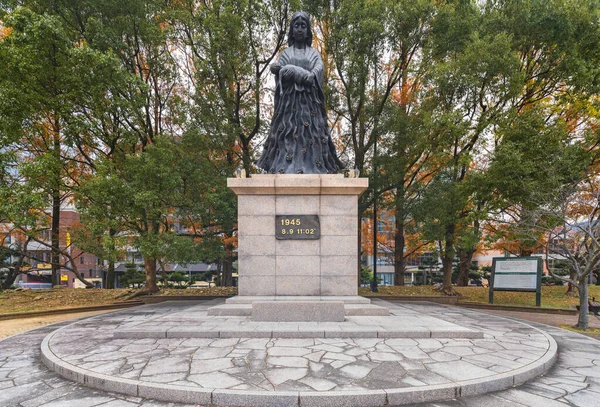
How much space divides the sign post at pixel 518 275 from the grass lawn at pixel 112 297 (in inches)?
61.7

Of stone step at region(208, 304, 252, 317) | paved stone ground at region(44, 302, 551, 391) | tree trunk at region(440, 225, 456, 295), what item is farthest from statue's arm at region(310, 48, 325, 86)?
tree trunk at region(440, 225, 456, 295)

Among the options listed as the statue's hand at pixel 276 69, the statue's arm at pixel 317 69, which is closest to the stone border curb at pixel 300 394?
the statue's arm at pixel 317 69

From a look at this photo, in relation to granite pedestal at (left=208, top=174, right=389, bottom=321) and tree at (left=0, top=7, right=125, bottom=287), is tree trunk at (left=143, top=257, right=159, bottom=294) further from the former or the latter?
granite pedestal at (left=208, top=174, right=389, bottom=321)

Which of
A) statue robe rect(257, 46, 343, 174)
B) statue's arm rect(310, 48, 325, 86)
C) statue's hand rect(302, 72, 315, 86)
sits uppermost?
statue's arm rect(310, 48, 325, 86)

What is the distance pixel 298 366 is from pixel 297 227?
428 centimetres

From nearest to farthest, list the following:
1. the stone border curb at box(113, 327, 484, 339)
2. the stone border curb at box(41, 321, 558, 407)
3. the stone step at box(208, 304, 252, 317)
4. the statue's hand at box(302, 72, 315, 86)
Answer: the stone border curb at box(41, 321, 558, 407), the stone border curb at box(113, 327, 484, 339), the stone step at box(208, 304, 252, 317), the statue's hand at box(302, 72, 315, 86)

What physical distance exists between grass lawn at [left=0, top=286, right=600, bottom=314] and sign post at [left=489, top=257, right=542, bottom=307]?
5.14ft

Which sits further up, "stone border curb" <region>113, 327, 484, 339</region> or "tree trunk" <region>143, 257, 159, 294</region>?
"stone border curb" <region>113, 327, 484, 339</region>

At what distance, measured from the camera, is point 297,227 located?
8633mm

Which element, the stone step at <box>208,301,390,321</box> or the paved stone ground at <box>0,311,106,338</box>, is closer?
the stone step at <box>208,301,390,321</box>

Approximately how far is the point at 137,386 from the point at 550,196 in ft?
43.2

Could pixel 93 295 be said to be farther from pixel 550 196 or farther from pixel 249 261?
pixel 550 196

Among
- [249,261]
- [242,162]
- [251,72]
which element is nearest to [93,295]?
[242,162]

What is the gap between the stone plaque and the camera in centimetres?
859
